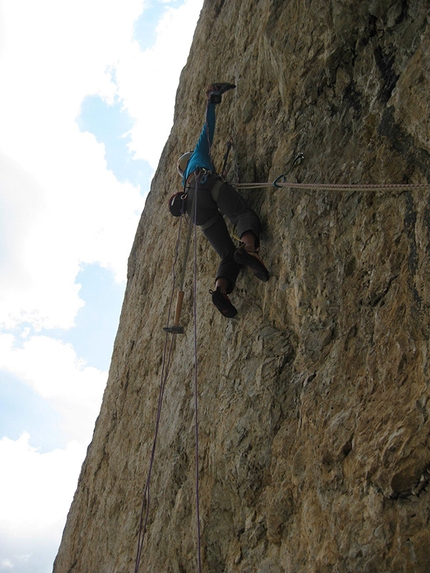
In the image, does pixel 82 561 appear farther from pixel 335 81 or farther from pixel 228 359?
pixel 335 81

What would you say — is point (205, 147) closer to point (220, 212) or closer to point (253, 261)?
point (220, 212)

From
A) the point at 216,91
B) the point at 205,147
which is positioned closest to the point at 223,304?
the point at 205,147

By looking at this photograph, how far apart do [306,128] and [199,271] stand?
2.02 metres

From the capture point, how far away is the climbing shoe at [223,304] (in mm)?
4172

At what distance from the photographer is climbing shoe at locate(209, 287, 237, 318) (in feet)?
13.7

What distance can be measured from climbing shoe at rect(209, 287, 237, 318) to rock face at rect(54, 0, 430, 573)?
0.16 metres

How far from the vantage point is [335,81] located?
148 inches

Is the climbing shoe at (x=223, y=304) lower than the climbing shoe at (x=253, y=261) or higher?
lower

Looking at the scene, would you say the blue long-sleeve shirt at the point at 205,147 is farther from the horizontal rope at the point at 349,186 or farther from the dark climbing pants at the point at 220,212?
the horizontal rope at the point at 349,186

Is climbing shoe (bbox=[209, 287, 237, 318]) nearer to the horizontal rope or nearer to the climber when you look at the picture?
the climber

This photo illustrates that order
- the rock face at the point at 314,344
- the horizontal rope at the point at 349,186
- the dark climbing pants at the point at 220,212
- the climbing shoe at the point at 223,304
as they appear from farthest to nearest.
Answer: the dark climbing pants at the point at 220,212, the climbing shoe at the point at 223,304, the horizontal rope at the point at 349,186, the rock face at the point at 314,344

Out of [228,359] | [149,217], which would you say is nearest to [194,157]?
[228,359]

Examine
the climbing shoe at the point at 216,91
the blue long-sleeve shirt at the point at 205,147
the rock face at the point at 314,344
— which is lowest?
the rock face at the point at 314,344

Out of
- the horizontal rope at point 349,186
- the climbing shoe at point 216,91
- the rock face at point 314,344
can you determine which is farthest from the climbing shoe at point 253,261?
Result: the climbing shoe at point 216,91
